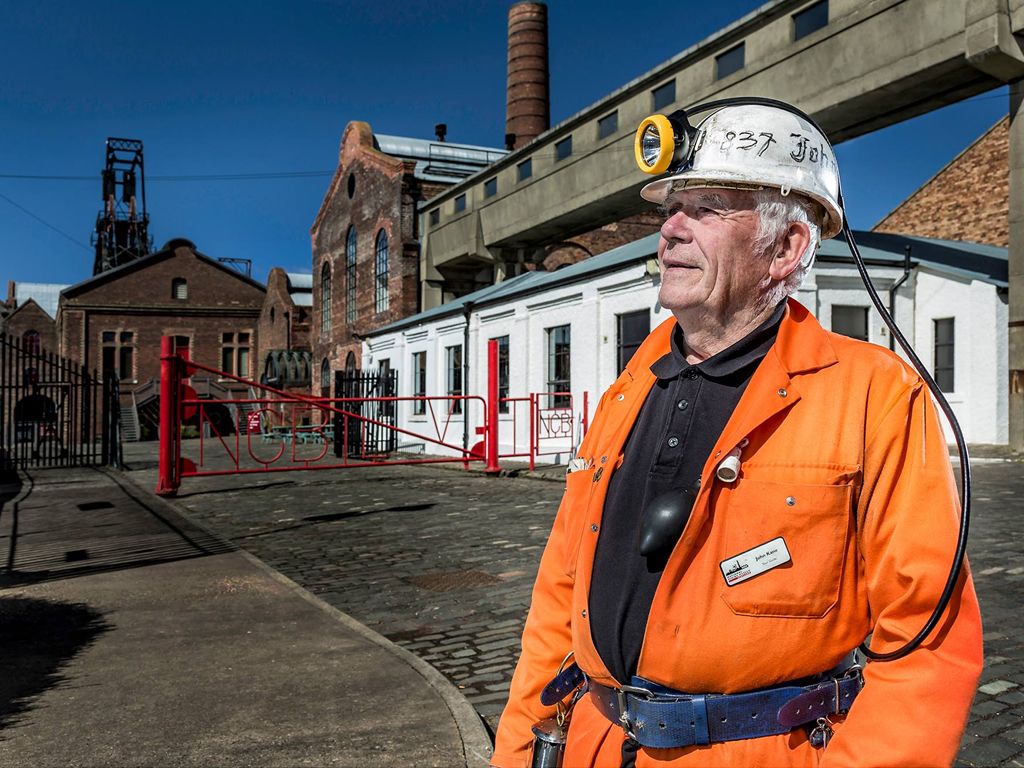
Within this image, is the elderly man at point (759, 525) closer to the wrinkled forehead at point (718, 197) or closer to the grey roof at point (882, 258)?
the wrinkled forehead at point (718, 197)

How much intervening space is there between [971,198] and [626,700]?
101 ft

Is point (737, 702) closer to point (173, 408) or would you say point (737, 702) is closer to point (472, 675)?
point (472, 675)

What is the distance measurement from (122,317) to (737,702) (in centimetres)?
5598

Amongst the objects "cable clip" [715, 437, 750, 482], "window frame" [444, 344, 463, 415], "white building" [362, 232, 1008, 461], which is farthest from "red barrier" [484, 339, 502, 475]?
"cable clip" [715, 437, 750, 482]

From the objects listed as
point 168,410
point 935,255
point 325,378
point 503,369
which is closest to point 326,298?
point 325,378

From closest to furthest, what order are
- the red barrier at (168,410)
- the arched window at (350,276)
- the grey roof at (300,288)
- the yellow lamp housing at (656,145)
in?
the yellow lamp housing at (656,145) → the red barrier at (168,410) → the arched window at (350,276) → the grey roof at (300,288)

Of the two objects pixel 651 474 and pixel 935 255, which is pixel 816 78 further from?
pixel 651 474

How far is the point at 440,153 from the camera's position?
131ft

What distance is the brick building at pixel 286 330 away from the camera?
43156 mm

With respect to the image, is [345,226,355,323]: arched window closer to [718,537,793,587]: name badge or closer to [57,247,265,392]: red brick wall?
[57,247,265,392]: red brick wall

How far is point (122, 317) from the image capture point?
52375 mm

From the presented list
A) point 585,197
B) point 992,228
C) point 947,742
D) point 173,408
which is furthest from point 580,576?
point 992,228

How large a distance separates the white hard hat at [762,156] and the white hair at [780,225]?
0.03 meters

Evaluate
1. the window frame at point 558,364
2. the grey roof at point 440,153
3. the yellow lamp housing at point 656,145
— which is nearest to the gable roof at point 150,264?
the grey roof at point 440,153
